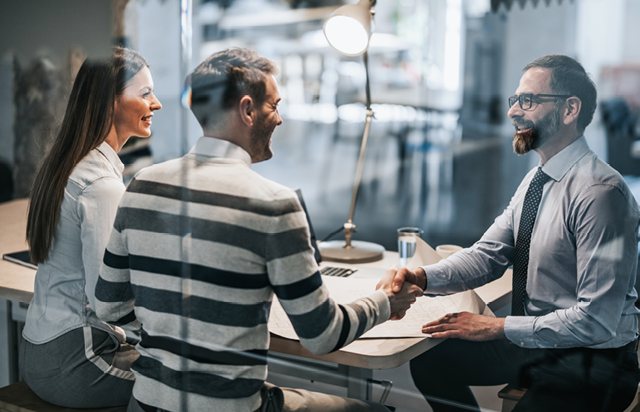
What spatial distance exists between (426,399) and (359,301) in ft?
1.23

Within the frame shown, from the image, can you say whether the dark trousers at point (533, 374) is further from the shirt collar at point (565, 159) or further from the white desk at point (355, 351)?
the shirt collar at point (565, 159)

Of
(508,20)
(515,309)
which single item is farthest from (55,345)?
(508,20)

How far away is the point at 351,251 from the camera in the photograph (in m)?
1.86

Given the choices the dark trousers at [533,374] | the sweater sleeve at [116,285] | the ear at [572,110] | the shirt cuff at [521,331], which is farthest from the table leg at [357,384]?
the ear at [572,110]

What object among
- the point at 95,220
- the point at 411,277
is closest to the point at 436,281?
the point at 411,277

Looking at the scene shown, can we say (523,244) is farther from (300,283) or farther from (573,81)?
(300,283)

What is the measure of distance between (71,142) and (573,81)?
43.1 inches

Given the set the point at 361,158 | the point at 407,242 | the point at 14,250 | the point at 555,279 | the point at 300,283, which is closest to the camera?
the point at 300,283

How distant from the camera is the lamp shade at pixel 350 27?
1.60 meters

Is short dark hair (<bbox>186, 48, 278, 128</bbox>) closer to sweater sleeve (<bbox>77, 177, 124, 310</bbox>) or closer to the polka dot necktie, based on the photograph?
sweater sleeve (<bbox>77, 177, 124, 310</bbox>)

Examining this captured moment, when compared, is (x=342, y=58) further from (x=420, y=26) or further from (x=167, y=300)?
(x=167, y=300)

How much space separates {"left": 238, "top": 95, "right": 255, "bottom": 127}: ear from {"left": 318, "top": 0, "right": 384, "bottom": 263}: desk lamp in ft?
2.06

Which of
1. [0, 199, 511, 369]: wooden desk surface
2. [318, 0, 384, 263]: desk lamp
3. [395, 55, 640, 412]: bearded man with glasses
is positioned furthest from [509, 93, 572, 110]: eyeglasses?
[318, 0, 384, 263]: desk lamp

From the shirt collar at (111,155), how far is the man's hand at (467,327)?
81 centimetres
